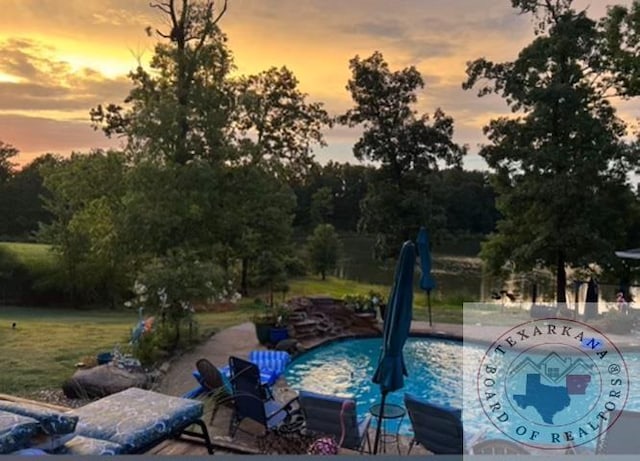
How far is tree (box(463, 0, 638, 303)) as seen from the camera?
480 inches

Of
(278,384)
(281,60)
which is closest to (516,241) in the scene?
(281,60)

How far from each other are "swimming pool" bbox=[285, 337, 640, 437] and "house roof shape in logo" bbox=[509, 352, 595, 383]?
3.66 ft

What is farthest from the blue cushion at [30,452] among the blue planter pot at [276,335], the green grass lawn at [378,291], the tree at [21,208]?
the tree at [21,208]

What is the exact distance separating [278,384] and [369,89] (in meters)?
11.2

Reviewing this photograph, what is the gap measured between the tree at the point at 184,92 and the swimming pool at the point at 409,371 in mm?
4398

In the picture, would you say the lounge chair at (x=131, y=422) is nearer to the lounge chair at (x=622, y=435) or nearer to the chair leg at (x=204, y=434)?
the chair leg at (x=204, y=434)

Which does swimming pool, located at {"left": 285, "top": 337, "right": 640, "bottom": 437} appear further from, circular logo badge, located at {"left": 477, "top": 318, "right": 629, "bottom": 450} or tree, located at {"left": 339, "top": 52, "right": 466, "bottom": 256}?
A: tree, located at {"left": 339, "top": 52, "right": 466, "bottom": 256}

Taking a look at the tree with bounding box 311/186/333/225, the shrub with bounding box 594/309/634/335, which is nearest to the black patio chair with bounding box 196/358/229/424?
the shrub with bounding box 594/309/634/335

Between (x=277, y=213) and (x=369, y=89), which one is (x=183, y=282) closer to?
(x=277, y=213)

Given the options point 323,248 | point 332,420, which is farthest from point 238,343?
point 323,248

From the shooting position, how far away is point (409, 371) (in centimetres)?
903

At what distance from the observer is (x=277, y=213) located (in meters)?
15.2

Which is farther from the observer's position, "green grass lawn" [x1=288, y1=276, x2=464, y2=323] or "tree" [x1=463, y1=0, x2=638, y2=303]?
"green grass lawn" [x1=288, y1=276, x2=464, y2=323]

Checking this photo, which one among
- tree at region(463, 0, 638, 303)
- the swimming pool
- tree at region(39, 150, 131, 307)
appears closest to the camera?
the swimming pool
